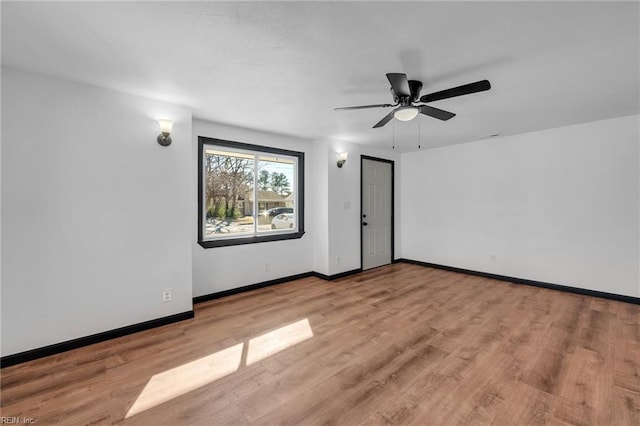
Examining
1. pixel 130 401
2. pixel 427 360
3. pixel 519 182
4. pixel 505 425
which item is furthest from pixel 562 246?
pixel 130 401

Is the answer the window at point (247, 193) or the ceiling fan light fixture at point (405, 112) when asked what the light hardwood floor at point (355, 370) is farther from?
the ceiling fan light fixture at point (405, 112)

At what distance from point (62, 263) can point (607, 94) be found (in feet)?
18.5

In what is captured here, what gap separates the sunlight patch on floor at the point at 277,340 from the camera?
7.88 feet

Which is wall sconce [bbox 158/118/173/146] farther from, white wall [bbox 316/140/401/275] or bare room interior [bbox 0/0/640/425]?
white wall [bbox 316/140/401/275]

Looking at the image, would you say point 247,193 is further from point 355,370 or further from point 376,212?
point 355,370

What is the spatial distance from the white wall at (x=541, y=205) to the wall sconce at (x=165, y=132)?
15.4 ft

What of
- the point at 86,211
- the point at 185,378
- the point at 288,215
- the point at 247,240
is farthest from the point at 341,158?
the point at 185,378

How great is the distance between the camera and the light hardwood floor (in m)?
1.73

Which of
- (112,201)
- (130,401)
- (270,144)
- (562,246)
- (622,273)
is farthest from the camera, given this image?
(270,144)

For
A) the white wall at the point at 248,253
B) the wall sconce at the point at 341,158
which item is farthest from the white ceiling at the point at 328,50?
the wall sconce at the point at 341,158

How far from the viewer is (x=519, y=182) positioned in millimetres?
4430

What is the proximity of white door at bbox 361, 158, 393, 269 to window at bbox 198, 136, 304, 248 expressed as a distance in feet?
4.39

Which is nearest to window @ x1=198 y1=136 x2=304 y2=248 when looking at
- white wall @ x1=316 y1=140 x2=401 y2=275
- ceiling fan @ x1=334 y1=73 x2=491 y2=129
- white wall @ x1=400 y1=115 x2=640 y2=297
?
white wall @ x1=316 y1=140 x2=401 y2=275

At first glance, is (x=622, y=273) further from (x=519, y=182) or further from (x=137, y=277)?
(x=137, y=277)
